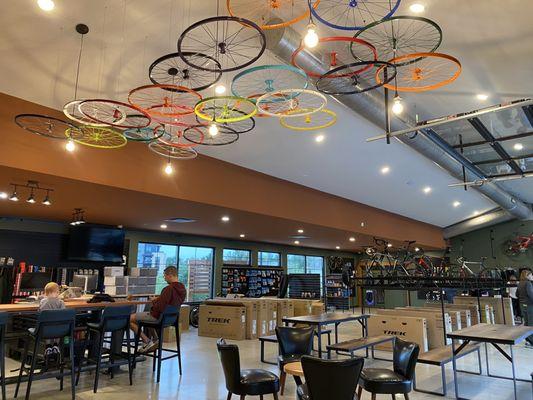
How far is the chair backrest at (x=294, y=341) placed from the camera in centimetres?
504

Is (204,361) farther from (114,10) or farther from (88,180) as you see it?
(114,10)

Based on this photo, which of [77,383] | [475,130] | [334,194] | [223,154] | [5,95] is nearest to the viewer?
[5,95]

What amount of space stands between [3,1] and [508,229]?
18.6m

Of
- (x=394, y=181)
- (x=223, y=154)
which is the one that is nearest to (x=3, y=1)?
(x=223, y=154)

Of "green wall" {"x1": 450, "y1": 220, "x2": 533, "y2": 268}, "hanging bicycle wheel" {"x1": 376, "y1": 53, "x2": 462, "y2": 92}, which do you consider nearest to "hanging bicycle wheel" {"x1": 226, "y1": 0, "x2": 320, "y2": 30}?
"hanging bicycle wheel" {"x1": 376, "y1": 53, "x2": 462, "y2": 92}

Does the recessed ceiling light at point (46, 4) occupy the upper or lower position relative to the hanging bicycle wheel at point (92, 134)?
upper

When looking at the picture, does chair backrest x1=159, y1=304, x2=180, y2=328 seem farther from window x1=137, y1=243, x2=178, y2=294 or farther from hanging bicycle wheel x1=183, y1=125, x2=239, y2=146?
window x1=137, y1=243, x2=178, y2=294

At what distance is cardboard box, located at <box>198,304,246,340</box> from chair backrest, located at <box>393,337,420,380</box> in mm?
5446

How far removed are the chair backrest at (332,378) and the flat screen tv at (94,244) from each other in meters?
8.02

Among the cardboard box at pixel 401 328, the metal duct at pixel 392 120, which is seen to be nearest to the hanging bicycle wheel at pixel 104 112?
the metal duct at pixel 392 120

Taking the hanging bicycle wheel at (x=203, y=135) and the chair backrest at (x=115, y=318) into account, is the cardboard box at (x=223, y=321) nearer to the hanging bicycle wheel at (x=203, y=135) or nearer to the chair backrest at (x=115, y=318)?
the chair backrest at (x=115, y=318)

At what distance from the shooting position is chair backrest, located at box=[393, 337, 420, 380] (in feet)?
12.9

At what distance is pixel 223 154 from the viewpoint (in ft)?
24.5

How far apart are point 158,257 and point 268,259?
17.0 feet
